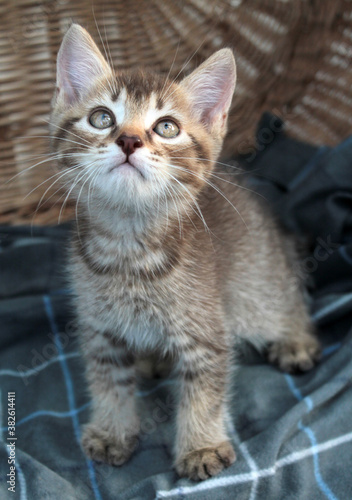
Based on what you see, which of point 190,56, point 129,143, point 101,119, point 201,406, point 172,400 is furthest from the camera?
point 190,56

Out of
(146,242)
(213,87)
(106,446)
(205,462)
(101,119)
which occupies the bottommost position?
(106,446)

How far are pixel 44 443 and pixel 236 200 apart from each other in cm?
82

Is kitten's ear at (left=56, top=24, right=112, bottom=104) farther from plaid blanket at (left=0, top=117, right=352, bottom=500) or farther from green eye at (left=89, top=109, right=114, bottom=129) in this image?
plaid blanket at (left=0, top=117, right=352, bottom=500)

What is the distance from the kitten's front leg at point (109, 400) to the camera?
1227mm

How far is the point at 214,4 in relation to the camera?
5.91ft

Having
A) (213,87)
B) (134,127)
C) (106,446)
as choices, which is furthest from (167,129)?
(106,446)

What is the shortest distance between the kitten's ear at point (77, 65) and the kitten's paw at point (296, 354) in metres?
0.88

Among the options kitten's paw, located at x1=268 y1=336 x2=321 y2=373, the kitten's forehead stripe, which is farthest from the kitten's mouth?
kitten's paw, located at x1=268 y1=336 x2=321 y2=373

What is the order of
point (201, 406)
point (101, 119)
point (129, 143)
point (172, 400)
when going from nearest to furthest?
1. point (129, 143)
2. point (101, 119)
3. point (201, 406)
4. point (172, 400)

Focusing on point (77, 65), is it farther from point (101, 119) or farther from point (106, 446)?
point (106, 446)

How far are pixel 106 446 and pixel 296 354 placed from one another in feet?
1.89

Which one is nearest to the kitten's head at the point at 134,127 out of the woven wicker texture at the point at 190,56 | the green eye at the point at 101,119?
the green eye at the point at 101,119

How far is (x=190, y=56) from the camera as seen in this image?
1768mm

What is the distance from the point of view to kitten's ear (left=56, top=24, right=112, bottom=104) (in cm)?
115
